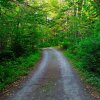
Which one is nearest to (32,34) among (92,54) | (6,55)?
(6,55)

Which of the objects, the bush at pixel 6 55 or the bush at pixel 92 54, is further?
the bush at pixel 6 55

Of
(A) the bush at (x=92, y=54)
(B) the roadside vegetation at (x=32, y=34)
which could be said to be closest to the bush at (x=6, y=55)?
(B) the roadside vegetation at (x=32, y=34)

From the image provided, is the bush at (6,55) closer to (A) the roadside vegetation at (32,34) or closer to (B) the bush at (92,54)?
(A) the roadside vegetation at (32,34)

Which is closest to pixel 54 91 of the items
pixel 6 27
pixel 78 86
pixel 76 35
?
pixel 78 86

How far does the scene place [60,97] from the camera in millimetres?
10445

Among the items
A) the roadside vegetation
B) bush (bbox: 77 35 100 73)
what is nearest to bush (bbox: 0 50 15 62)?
the roadside vegetation

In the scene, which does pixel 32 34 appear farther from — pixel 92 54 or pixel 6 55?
pixel 92 54

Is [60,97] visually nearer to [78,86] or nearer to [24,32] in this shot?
[78,86]

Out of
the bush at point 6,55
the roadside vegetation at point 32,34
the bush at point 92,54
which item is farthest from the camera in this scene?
the bush at point 6,55

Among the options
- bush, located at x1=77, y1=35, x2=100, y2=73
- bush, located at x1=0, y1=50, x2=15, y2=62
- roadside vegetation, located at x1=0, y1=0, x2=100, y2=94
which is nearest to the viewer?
roadside vegetation, located at x1=0, y1=0, x2=100, y2=94

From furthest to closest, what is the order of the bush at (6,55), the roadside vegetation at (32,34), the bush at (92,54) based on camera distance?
the bush at (6,55) < the bush at (92,54) < the roadside vegetation at (32,34)

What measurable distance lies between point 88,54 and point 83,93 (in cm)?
650

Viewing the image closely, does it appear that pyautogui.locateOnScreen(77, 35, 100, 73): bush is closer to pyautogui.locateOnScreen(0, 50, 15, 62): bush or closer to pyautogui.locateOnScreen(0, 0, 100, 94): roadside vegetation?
pyautogui.locateOnScreen(0, 0, 100, 94): roadside vegetation

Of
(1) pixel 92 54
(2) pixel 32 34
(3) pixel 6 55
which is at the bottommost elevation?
(3) pixel 6 55
